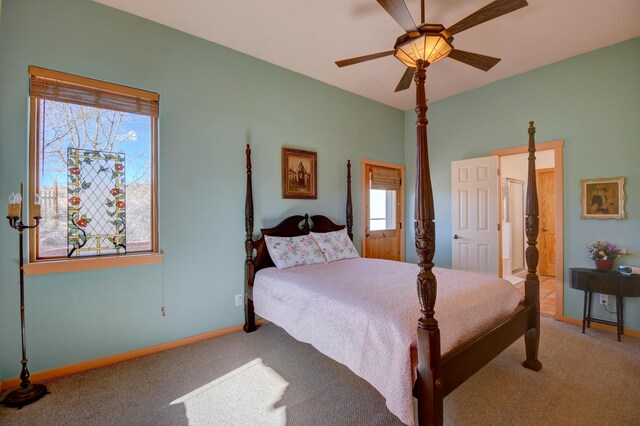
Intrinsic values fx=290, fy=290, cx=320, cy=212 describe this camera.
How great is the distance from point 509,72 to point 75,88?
4743mm

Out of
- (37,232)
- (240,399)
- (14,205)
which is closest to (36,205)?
(14,205)

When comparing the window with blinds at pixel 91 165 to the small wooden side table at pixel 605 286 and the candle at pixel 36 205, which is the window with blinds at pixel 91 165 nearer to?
the candle at pixel 36 205

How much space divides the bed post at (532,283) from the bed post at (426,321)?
143 centimetres

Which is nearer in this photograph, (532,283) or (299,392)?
(299,392)

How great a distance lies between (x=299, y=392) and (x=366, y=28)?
10.6 feet

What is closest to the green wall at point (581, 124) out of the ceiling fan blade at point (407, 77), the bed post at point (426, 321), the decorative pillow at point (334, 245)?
the ceiling fan blade at point (407, 77)

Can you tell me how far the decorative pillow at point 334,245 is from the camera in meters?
3.47

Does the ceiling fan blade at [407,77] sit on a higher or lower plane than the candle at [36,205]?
higher

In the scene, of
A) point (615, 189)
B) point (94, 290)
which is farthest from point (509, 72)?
point (94, 290)

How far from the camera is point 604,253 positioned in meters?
3.08

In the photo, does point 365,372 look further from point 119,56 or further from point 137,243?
point 119,56

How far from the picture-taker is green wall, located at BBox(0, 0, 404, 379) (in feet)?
7.23

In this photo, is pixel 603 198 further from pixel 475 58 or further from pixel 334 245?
pixel 334 245

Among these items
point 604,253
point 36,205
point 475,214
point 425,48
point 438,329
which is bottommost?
point 438,329
